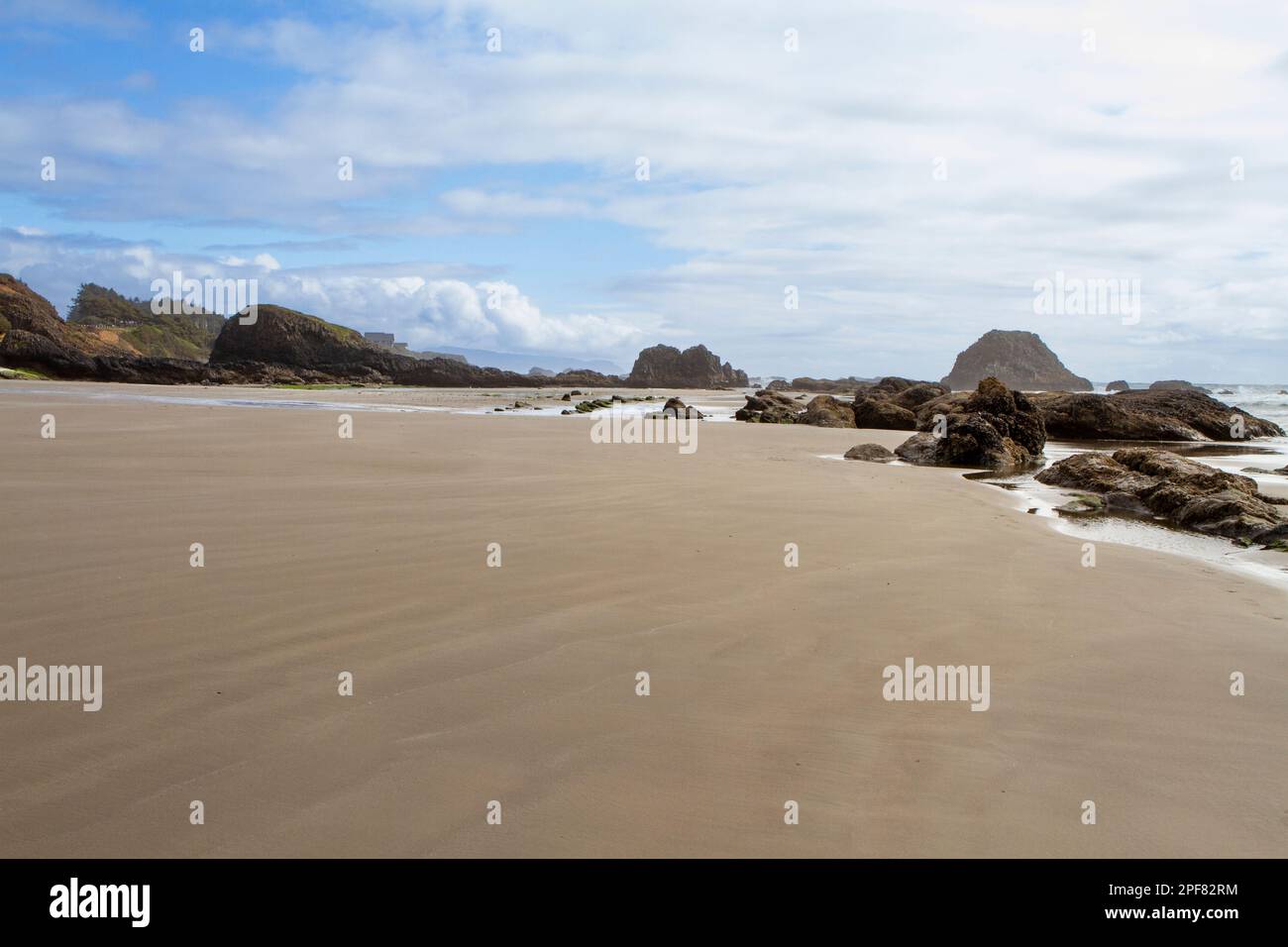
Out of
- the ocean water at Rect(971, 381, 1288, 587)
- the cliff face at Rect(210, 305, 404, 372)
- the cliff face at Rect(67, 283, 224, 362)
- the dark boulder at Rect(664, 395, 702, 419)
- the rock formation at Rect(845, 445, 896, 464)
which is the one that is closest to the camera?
the ocean water at Rect(971, 381, 1288, 587)

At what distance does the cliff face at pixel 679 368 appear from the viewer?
376 ft

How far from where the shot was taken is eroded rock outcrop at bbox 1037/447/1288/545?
841cm

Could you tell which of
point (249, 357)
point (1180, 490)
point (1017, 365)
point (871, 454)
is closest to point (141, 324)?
point (249, 357)

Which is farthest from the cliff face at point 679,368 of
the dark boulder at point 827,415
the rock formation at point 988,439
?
the rock formation at point 988,439

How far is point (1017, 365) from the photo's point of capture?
5591 inches

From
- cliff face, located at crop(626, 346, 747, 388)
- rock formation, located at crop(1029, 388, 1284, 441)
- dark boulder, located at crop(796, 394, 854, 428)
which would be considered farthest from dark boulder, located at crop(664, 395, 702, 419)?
cliff face, located at crop(626, 346, 747, 388)

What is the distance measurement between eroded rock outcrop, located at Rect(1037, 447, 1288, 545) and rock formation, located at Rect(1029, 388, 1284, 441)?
13434mm

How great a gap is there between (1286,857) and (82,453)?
475 inches

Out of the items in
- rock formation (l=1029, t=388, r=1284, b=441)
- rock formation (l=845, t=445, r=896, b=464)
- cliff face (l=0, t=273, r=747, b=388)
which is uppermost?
cliff face (l=0, t=273, r=747, b=388)

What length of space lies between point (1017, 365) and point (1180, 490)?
478 feet

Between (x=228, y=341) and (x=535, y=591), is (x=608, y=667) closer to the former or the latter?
(x=535, y=591)

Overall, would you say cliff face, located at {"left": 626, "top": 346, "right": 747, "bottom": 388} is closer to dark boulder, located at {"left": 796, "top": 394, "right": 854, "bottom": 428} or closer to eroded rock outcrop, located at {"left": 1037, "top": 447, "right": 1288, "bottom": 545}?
dark boulder, located at {"left": 796, "top": 394, "right": 854, "bottom": 428}

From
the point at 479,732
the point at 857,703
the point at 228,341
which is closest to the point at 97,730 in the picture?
the point at 479,732

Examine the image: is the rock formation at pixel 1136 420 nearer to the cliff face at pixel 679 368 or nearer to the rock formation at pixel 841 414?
the rock formation at pixel 841 414
